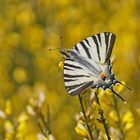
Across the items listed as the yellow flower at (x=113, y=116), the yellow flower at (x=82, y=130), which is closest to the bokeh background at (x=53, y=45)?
the yellow flower at (x=113, y=116)

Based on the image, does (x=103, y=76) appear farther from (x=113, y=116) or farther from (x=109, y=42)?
(x=113, y=116)

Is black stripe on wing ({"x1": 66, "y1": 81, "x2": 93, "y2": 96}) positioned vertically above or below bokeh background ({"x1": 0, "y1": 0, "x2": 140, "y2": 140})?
below

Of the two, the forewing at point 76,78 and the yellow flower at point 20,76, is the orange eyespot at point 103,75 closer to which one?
the forewing at point 76,78

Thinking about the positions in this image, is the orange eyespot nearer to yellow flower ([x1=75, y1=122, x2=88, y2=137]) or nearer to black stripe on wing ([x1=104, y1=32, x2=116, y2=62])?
black stripe on wing ([x1=104, y1=32, x2=116, y2=62])

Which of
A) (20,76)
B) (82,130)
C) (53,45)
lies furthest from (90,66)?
(53,45)

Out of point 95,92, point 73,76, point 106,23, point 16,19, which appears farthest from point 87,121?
point 16,19

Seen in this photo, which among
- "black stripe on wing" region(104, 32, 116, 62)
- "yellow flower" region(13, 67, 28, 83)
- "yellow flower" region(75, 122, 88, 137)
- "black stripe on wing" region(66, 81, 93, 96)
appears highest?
"yellow flower" region(13, 67, 28, 83)

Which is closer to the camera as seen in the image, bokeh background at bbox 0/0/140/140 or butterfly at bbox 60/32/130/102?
butterfly at bbox 60/32/130/102

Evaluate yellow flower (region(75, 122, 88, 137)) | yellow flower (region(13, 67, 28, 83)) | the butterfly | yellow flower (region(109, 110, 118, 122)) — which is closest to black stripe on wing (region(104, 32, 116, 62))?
the butterfly
